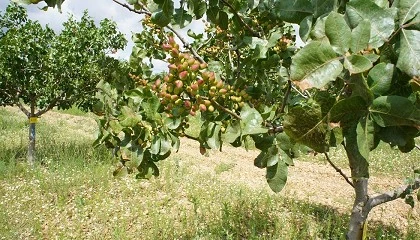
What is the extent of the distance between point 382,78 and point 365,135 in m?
0.13

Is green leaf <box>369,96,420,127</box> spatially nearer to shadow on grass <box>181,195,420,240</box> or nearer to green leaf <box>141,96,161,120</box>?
green leaf <box>141,96,161,120</box>

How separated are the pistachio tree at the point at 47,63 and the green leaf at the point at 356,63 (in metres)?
6.30

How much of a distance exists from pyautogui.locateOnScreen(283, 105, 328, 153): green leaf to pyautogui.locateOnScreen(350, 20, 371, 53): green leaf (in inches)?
5.2

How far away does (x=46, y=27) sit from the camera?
732 centimetres

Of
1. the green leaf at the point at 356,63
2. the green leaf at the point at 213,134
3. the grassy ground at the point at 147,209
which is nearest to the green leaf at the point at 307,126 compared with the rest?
the green leaf at the point at 356,63

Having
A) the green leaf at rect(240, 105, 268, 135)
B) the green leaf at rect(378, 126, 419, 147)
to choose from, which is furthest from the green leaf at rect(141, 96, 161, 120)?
the green leaf at rect(378, 126, 419, 147)

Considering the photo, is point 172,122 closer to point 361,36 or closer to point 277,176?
point 277,176

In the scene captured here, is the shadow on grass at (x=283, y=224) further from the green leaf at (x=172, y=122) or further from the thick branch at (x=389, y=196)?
the green leaf at (x=172, y=122)

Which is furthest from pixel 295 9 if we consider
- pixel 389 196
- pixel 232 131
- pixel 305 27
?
pixel 389 196

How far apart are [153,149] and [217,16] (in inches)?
21.5

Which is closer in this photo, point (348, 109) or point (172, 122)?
point (348, 109)

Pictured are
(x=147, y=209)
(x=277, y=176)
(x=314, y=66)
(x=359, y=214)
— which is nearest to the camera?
(x=314, y=66)

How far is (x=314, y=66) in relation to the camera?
59 cm

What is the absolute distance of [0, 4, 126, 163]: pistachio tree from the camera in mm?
6629
